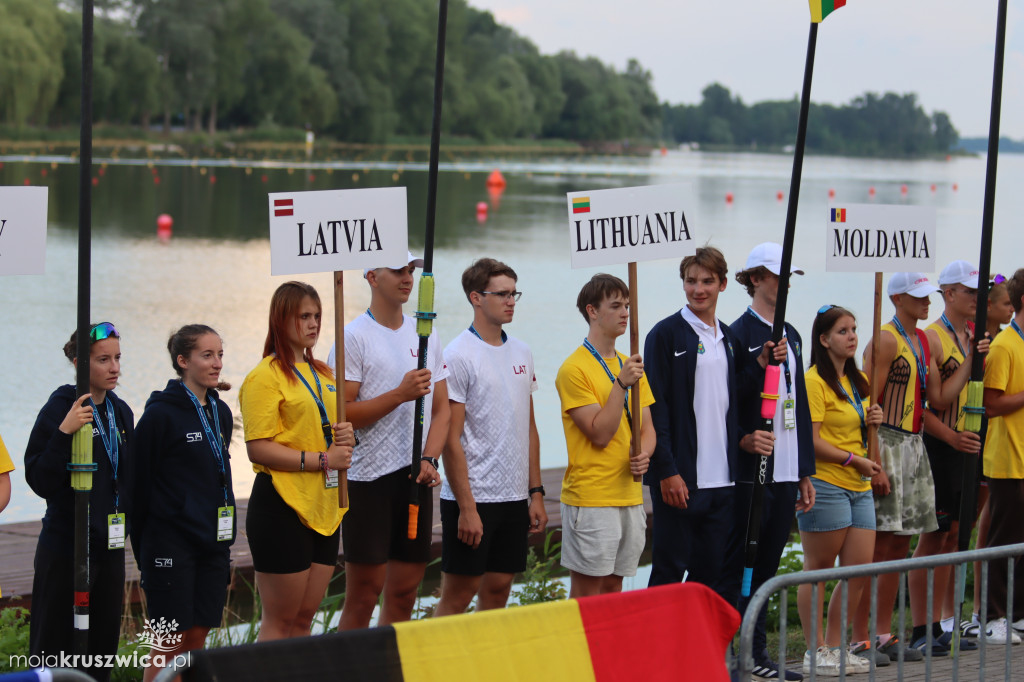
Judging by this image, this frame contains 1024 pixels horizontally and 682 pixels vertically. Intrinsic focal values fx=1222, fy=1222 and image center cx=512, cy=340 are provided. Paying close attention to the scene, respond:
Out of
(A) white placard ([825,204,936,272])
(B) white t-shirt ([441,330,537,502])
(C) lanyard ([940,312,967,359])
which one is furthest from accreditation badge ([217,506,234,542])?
(C) lanyard ([940,312,967,359])

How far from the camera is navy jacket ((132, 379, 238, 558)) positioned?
187 inches

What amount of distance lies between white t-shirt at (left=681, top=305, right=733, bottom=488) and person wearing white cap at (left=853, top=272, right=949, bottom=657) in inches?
35.4

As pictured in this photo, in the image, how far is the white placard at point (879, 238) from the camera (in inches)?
239

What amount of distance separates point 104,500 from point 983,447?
14.8 feet

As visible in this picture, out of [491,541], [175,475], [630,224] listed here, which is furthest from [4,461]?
[630,224]

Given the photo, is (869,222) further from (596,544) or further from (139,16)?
(139,16)

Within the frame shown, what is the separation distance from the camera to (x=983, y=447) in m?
6.56

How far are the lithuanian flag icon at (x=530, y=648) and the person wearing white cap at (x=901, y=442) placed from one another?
2.46m

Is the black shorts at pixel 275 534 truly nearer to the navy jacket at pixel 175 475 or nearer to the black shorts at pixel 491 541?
the navy jacket at pixel 175 475

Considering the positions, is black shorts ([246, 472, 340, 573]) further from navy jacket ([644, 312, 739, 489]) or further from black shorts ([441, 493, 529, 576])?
navy jacket ([644, 312, 739, 489])

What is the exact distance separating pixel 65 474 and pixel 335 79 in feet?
317

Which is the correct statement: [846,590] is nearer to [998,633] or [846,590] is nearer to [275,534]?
[275,534]

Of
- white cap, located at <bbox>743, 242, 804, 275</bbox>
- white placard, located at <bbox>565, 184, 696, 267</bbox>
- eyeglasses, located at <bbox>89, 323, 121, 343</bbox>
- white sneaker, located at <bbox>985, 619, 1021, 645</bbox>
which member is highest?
white placard, located at <bbox>565, 184, 696, 267</bbox>

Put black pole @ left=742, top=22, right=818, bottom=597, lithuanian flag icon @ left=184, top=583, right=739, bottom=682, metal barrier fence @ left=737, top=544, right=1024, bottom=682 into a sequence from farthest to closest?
black pole @ left=742, top=22, right=818, bottom=597, metal barrier fence @ left=737, top=544, right=1024, bottom=682, lithuanian flag icon @ left=184, top=583, right=739, bottom=682
